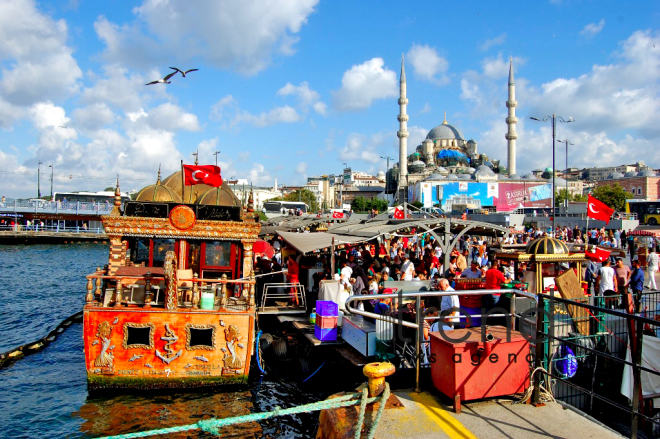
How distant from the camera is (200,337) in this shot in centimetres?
1093

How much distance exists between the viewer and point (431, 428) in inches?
179

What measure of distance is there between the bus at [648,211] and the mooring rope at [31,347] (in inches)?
1898

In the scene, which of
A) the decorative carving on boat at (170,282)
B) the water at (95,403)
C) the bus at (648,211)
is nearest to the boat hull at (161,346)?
the decorative carving on boat at (170,282)

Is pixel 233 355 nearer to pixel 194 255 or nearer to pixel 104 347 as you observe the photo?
pixel 104 347

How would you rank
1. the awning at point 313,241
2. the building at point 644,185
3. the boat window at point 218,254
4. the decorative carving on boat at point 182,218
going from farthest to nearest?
the building at point 644,185 < the awning at point 313,241 < the boat window at point 218,254 < the decorative carving on boat at point 182,218

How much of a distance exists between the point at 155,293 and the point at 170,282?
1.07 metres

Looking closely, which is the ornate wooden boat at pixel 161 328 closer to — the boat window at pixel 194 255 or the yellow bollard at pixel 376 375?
the boat window at pixel 194 255

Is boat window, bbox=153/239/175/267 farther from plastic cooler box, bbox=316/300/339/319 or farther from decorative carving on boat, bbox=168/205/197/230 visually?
plastic cooler box, bbox=316/300/339/319

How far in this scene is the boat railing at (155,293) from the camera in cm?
1078

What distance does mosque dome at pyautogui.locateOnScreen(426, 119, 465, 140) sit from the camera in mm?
145750

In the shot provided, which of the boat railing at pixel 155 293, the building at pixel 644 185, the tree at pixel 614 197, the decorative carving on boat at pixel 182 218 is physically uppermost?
the building at pixel 644 185

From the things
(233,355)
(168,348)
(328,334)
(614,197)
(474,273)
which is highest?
(614,197)

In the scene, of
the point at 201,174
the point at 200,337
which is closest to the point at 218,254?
the point at 201,174

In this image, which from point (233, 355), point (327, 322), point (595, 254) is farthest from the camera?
point (327, 322)
